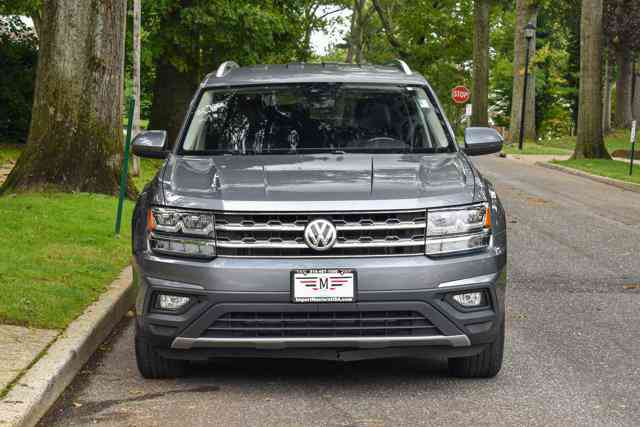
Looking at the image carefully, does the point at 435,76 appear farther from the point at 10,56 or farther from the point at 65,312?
the point at 65,312

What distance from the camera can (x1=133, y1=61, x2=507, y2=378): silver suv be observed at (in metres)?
6.21

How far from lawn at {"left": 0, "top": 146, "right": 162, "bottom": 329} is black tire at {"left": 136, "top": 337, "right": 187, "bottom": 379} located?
100 cm

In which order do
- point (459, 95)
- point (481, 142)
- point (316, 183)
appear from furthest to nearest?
point (459, 95)
point (481, 142)
point (316, 183)

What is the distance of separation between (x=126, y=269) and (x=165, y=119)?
17658 millimetres

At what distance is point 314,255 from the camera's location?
20.5 feet

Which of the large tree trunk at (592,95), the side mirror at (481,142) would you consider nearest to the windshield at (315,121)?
the side mirror at (481,142)

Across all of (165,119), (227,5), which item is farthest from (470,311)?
(165,119)

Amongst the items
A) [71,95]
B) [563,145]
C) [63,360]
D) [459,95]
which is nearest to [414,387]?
[63,360]

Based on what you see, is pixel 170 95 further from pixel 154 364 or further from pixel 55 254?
pixel 154 364

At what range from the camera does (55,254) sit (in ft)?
34.2

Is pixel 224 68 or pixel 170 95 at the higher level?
pixel 224 68

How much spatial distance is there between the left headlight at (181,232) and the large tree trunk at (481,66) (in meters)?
45.6

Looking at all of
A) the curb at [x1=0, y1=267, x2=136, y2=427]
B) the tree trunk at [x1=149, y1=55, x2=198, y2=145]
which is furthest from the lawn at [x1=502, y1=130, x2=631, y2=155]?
the curb at [x1=0, y1=267, x2=136, y2=427]

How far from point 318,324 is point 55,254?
4719mm
